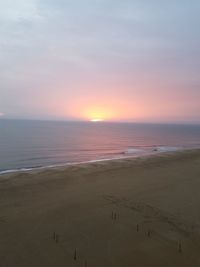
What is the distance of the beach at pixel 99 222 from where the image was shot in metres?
8.80

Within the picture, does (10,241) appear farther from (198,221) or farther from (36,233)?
(198,221)

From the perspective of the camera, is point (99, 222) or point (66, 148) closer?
point (99, 222)

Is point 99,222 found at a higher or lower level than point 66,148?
lower

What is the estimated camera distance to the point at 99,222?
11750 millimetres

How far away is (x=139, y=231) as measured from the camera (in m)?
10.8

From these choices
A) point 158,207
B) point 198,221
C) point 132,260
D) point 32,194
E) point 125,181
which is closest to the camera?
point 132,260

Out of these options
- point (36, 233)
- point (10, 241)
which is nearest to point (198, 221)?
point (36, 233)

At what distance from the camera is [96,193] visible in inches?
660

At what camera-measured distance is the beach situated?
8797 mm

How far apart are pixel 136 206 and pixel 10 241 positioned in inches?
265

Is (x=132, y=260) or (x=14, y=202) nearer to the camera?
(x=132, y=260)

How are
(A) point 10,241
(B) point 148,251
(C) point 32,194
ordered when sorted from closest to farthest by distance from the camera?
(B) point 148,251
(A) point 10,241
(C) point 32,194

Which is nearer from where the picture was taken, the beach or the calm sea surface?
the beach

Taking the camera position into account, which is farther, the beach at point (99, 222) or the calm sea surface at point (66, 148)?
the calm sea surface at point (66, 148)
